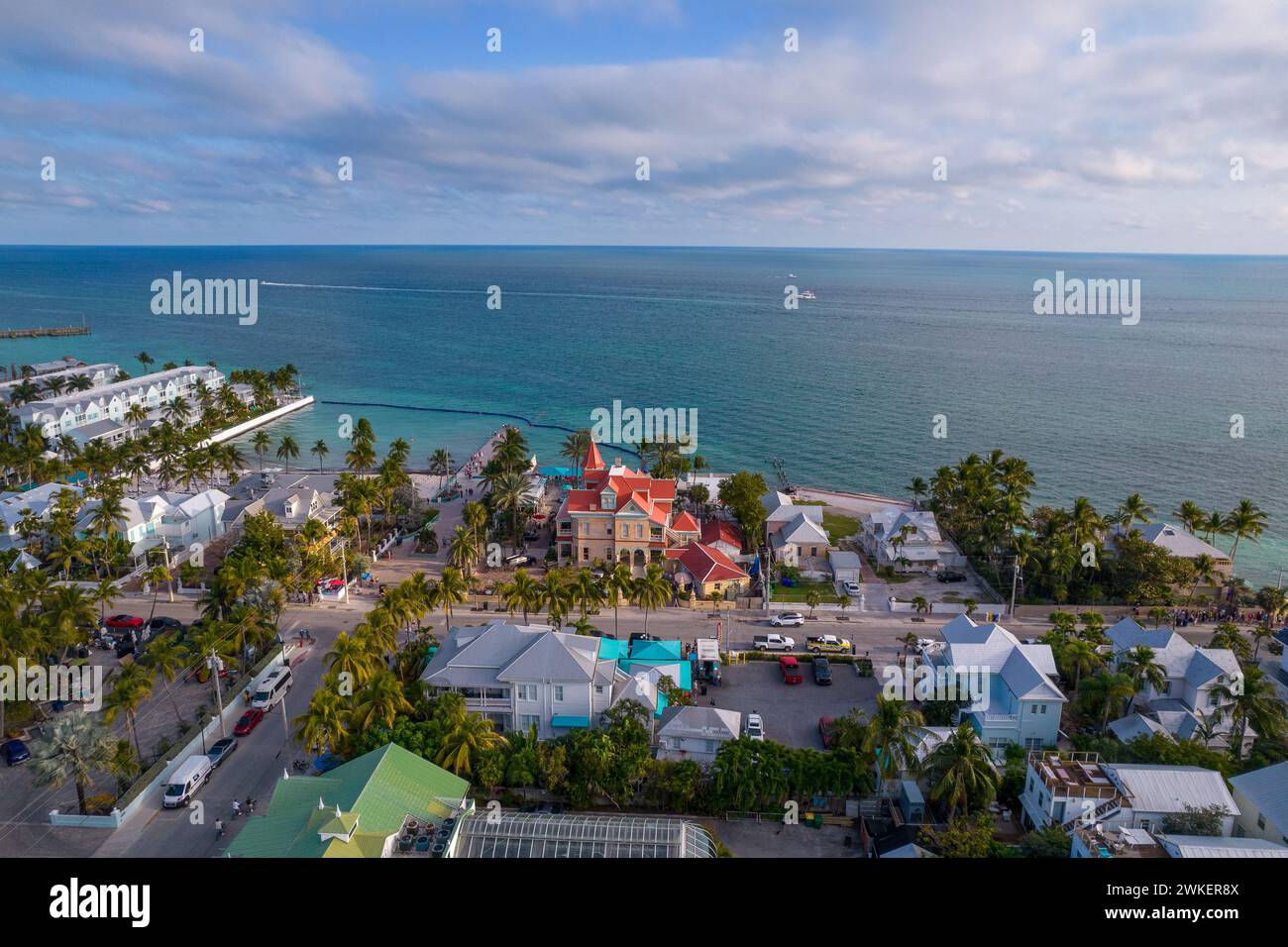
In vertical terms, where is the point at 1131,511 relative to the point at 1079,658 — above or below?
above

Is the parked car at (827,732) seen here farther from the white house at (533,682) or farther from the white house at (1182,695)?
the white house at (1182,695)

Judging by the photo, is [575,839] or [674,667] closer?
[575,839]

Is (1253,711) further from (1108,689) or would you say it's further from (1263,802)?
(1263,802)

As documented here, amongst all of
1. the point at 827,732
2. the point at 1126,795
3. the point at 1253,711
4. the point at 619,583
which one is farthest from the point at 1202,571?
the point at 619,583

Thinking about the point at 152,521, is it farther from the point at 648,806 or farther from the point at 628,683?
the point at 648,806

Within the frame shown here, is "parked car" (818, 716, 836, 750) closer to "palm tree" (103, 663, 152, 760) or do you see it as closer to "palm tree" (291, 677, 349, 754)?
"palm tree" (291, 677, 349, 754)

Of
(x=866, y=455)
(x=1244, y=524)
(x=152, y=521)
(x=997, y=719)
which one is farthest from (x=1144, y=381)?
(x=152, y=521)

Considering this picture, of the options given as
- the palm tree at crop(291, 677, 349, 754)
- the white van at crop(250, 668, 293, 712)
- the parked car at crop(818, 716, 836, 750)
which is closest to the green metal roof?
the palm tree at crop(291, 677, 349, 754)
